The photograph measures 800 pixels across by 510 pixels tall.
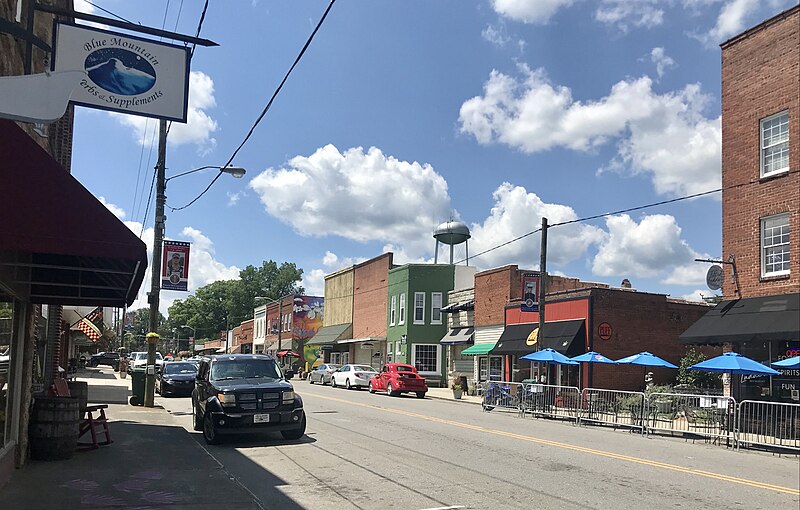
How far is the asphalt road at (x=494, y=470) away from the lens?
354 inches

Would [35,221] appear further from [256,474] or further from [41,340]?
[41,340]

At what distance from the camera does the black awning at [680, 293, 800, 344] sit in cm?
1818

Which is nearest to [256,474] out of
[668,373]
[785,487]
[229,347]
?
[785,487]

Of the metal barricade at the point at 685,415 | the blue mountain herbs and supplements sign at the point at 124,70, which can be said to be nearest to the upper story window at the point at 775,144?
the metal barricade at the point at 685,415

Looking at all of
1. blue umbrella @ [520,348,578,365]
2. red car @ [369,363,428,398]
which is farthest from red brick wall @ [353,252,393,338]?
blue umbrella @ [520,348,578,365]

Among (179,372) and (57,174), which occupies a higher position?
(57,174)

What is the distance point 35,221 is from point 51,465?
6388mm

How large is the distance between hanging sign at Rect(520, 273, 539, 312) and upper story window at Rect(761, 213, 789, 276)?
34.9 ft

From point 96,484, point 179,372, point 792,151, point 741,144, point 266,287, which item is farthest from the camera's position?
point 266,287

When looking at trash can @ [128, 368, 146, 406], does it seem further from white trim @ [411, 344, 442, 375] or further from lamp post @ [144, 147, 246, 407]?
white trim @ [411, 344, 442, 375]

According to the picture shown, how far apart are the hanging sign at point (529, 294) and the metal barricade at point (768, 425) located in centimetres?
1378

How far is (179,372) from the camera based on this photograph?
96.7 feet

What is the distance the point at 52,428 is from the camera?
11258mm

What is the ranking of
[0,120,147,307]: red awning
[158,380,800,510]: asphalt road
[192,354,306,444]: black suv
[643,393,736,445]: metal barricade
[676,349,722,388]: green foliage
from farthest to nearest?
[676,349,722,388]: green foliage
[643,393,736,445]: metal barricade
[192,354,306,444]: black suv
[158,380,800,510]: asphalt road
[0,120,147,307]: red awning
